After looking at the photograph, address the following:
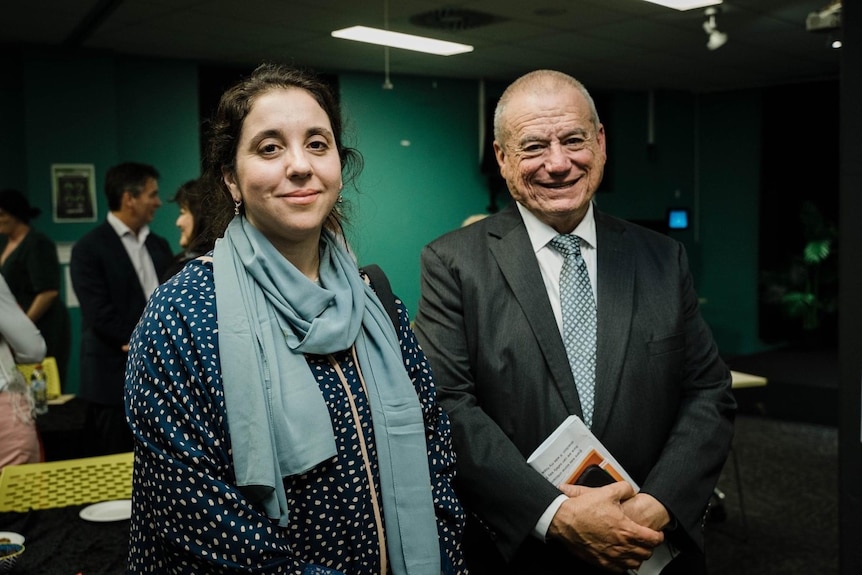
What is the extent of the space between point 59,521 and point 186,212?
167 cm

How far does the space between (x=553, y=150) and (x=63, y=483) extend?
161cm

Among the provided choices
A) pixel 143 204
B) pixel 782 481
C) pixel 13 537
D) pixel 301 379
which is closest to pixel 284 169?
pixel 301 379

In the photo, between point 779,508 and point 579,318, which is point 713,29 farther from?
point 579,318

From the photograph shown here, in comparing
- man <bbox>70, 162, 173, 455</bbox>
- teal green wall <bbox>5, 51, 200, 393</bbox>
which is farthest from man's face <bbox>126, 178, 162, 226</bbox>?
teal green wall <bbox>5, 51, 200, 393</bbox>

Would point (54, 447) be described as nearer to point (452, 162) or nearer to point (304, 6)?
point (304, 6)

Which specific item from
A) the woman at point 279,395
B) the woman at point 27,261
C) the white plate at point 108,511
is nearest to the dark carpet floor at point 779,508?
the white plate at point 108,511

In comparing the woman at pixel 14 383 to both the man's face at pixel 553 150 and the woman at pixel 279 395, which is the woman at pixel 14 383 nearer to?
the woman at pixel 279 395

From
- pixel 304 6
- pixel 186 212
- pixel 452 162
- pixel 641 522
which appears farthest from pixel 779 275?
pixel 641 522

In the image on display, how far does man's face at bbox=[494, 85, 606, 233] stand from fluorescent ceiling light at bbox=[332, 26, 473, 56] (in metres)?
4.09

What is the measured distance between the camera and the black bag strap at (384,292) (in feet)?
5.01

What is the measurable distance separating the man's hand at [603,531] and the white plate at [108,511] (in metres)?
1.08

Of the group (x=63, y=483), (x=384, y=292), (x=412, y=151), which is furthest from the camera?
(x=412, y=151)

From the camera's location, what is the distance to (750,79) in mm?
8430

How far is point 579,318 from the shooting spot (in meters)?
1.75
